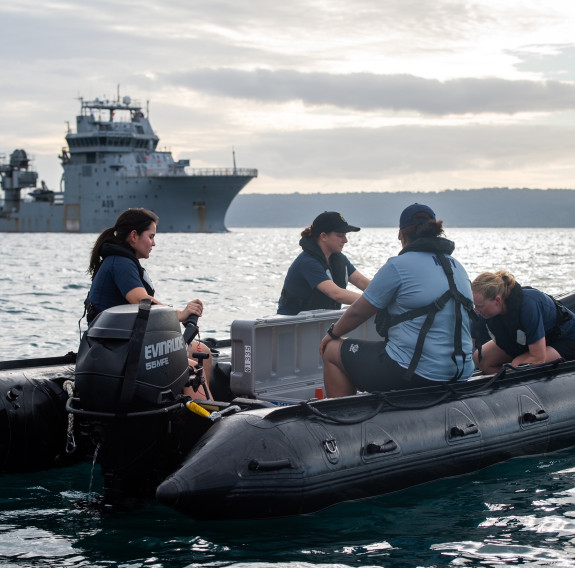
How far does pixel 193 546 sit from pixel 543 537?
76.0 inches

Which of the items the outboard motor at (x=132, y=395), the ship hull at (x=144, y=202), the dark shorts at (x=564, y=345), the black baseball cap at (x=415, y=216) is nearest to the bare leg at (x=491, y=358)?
the dark shorts at (x=564, y=345)

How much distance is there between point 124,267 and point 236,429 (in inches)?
55.2

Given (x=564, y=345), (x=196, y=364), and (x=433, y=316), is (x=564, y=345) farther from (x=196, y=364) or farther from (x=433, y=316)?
(x=196, y=364)

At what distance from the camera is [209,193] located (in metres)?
94.5

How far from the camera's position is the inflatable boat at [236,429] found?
4.87m

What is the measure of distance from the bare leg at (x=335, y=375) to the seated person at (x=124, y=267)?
33.5 inches

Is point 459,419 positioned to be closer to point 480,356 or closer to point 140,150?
point 480,356

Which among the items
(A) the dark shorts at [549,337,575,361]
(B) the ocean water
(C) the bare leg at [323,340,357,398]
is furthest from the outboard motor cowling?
(A) the dark shorts at [549,337,575,361]

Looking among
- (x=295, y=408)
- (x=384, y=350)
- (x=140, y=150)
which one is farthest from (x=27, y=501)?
(x=140, y=150)

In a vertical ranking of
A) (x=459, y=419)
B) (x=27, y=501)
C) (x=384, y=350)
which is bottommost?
(x=27, y=501)

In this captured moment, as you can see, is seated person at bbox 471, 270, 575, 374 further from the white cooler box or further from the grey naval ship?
the grey naval ship

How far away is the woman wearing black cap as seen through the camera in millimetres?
6902

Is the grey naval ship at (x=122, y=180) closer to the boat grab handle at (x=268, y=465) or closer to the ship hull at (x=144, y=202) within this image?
the ship hull at (x=144, y=202)

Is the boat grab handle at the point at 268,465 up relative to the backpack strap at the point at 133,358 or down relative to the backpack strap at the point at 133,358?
down
